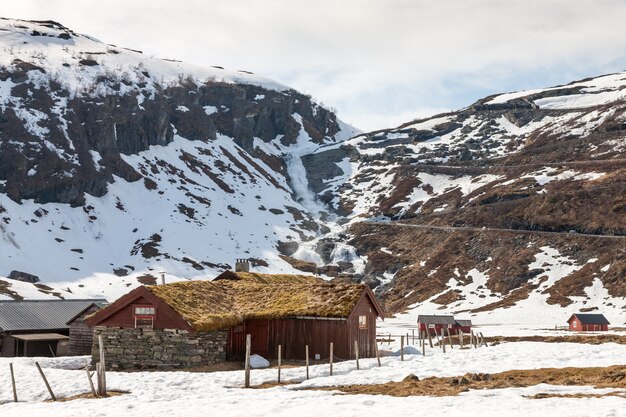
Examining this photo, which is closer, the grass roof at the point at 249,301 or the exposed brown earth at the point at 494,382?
the exposed brown earth at the point at 494,382

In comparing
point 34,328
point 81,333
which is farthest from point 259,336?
point 34,328

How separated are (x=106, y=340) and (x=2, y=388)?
9698mm

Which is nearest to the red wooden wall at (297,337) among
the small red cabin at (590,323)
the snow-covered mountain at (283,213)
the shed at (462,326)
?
the shed at (462,326)

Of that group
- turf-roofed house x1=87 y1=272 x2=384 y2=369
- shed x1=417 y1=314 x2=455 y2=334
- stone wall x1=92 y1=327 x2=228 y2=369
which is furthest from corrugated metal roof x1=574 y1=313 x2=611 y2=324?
stone wall x1=92 y1=327 x2=228 y2=369

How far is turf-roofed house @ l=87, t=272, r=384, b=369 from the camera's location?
41875 mm

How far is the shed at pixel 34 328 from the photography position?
184 ft

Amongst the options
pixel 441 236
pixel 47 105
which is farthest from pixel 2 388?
pixel 47 105

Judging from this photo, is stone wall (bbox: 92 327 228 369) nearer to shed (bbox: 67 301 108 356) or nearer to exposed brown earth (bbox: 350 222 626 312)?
shed (bbox: 67 301 108 356)

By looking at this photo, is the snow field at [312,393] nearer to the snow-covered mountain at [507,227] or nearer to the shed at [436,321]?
the shed at [436,321]

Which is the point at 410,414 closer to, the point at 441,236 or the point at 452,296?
the point at 452,296

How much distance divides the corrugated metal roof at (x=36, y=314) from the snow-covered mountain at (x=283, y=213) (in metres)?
43.4

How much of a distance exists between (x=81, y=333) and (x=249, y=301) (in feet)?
49.8

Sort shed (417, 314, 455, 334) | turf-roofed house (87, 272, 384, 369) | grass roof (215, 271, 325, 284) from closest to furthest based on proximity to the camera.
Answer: turf-roofed house (87, 272, 384, 369), grass roof (215, 271, 325, 284), shed (417, 314, 455, 334)

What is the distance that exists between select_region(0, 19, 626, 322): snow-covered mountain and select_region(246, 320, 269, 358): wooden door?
6686 cm
